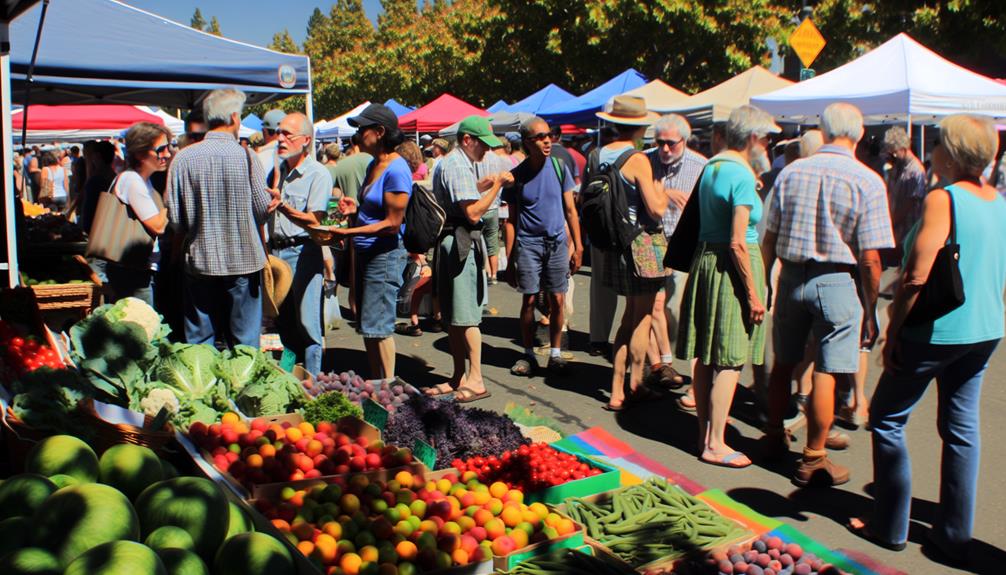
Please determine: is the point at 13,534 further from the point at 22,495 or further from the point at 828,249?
the point at 828,249

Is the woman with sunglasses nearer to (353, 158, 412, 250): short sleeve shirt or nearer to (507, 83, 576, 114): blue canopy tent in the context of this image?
(353, 158, 412, 250): short sleeve shirt

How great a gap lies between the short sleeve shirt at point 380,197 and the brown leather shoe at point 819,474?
2.87 meters

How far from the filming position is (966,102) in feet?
30.0

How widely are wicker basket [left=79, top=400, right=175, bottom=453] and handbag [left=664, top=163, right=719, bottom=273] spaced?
121 inches

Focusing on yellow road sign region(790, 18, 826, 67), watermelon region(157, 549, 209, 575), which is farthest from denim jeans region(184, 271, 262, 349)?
yellow road sign region(790, 18, 826, 67)

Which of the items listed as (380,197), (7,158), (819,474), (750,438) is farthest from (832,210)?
(7,158)

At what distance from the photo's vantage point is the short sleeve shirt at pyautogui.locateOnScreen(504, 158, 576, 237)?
660 cm

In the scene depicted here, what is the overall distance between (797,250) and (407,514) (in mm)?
2442

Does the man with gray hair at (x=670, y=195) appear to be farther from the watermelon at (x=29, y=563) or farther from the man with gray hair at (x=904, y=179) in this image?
Result: the watermelon at (x=29, y=563)

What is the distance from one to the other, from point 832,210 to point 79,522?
12.2 feet

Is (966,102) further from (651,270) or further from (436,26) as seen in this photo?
(436,26)

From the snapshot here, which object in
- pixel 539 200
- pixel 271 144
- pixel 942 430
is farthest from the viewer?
pixel 271 144

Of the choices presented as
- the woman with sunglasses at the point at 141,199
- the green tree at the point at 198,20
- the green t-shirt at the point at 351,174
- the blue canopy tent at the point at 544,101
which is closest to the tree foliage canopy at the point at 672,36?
the blue canopy tent at the point at 544,101

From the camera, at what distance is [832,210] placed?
14.5ft
